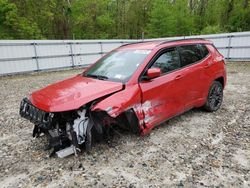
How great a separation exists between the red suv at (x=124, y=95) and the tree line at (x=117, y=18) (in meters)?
19.1

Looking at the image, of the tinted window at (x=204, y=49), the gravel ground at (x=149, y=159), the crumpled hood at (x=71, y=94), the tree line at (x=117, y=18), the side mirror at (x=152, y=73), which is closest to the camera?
the gravel ground at (x=149, y=159)

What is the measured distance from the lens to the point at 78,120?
9.73 feet

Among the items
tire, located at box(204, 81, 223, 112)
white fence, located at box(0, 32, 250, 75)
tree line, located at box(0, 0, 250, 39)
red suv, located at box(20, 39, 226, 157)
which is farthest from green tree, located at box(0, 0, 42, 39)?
tire, located at box(204, 81, 223, 112)

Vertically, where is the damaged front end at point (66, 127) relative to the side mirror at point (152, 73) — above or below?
below

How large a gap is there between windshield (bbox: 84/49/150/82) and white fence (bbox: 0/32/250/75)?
29.5 ft

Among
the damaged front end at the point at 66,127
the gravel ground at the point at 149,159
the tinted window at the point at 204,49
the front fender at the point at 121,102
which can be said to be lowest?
the gravel ground at the point at 149,159

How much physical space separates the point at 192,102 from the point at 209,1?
27.9 meters

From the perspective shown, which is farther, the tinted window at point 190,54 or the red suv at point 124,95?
the tinted window at point 190,54

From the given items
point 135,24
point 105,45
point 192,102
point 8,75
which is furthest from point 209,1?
point 192,102

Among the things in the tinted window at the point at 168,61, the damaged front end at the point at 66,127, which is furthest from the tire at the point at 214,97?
the damaged front end at the point at 66,127

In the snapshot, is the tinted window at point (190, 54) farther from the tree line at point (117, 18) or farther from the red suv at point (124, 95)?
the tree line at point (117, 18)

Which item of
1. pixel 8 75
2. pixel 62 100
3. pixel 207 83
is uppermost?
pixel 62 100

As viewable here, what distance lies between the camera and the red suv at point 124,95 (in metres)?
2.95

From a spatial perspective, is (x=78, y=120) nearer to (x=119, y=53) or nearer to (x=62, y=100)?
(x=62, y=100)
